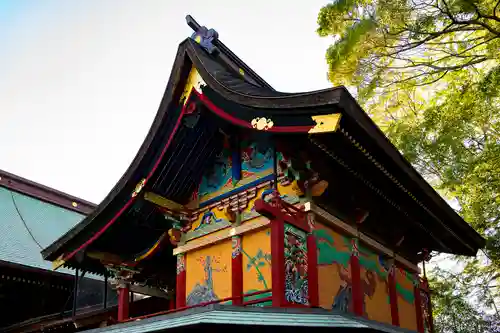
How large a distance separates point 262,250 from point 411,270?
3902 mm

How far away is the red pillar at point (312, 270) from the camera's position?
6.55 metres

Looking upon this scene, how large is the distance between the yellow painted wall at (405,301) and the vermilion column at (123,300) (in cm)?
466

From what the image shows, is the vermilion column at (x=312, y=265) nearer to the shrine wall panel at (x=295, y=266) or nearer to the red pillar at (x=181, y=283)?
Answer: the shrine wall panel at (x=295, y=266)

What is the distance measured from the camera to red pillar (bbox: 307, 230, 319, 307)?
21.5 feet

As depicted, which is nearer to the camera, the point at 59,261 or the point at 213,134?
the point at 213,134

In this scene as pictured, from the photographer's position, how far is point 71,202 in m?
19.0

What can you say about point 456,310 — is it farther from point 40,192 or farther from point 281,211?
point 40,192

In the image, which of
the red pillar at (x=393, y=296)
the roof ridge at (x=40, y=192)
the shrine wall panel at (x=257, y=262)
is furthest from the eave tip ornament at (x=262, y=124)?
the roof ridge at (x=40, y=192)

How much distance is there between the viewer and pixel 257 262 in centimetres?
721

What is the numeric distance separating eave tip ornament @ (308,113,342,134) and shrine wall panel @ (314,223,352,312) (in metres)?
1.62

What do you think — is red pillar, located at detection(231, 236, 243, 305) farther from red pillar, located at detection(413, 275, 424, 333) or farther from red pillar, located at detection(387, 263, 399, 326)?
red pillar, located at detection(413, 275, 424, 333)

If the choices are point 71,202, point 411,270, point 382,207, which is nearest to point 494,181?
point 411,270

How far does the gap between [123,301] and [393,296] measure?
4606 millimetres

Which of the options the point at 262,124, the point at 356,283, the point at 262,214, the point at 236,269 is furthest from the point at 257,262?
the point at 262,124
